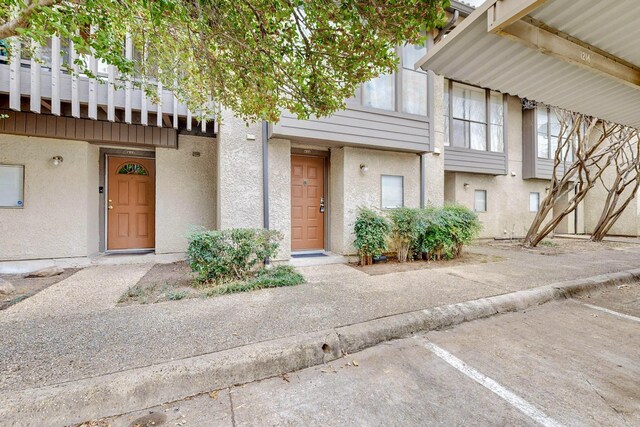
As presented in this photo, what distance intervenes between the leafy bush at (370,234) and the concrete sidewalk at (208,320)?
2.59 ft

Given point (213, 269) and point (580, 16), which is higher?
point (580, 16)

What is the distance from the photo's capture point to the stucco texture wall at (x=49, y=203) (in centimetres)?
516

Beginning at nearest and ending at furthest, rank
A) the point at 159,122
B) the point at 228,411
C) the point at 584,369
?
1. the point at 228,411
2. the point at 584,369
3. the point at 159,122

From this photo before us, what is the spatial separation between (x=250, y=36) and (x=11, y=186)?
225 inches

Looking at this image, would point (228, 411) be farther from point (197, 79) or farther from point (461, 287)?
point (197, 79)

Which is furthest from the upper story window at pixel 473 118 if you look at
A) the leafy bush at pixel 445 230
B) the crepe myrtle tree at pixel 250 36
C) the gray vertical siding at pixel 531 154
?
the crepe myrtle tree at pixel 250 36

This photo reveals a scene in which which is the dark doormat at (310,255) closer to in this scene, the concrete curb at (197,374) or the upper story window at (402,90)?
the concrete curb at (197,374)

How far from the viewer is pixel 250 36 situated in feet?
10.3

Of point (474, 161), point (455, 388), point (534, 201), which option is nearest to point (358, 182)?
point (455, 388)

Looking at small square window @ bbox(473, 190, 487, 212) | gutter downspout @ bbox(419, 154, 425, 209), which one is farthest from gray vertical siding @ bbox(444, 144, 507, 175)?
gutter downspout @ bbox(419, 154, 425, 209)

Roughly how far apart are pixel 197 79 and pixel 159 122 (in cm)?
170

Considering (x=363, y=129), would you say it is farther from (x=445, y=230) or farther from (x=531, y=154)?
(x=531, y=154)

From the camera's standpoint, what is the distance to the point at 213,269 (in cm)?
407

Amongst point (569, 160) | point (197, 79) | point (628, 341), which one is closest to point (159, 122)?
point (197, 79)
